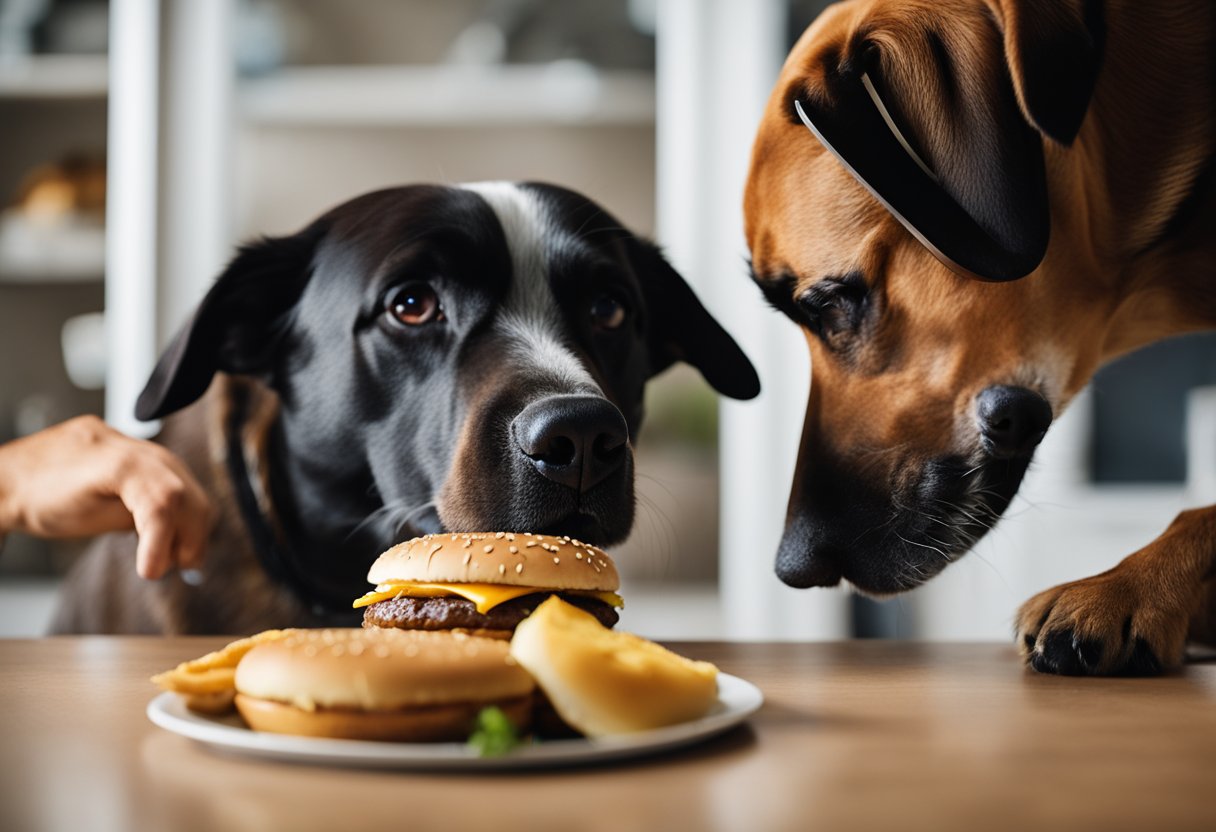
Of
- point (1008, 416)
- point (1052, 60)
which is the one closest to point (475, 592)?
point (1008, 416)

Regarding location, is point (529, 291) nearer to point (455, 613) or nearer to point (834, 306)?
point (834, 306)

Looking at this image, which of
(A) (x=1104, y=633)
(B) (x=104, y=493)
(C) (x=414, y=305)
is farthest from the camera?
(C) (x=414, y=305)

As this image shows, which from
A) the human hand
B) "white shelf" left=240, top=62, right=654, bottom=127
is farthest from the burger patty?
"white shelf" left=240, top=62, right=654, bottom=127

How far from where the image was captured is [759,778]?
0.56m

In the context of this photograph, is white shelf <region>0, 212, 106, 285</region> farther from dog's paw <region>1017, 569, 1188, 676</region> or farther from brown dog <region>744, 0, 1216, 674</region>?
dog's paw <region>1017, 569, 1188, 676</region>

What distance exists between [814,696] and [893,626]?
3.20 m

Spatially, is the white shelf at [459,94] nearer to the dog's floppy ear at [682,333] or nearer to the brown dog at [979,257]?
the dog's floppy ear at [682,333]

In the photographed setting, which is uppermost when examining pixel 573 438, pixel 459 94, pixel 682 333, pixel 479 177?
pixel 459 94

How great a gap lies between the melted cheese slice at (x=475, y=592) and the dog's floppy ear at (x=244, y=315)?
2.13ft

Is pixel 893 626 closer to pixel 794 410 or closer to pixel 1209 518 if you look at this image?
pixel 794 410

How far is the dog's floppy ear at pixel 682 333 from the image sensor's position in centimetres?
152

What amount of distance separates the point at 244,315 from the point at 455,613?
0.86 meters

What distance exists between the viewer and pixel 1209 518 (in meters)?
1.14

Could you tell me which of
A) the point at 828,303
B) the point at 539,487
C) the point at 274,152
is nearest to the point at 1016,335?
the point at 828,303
